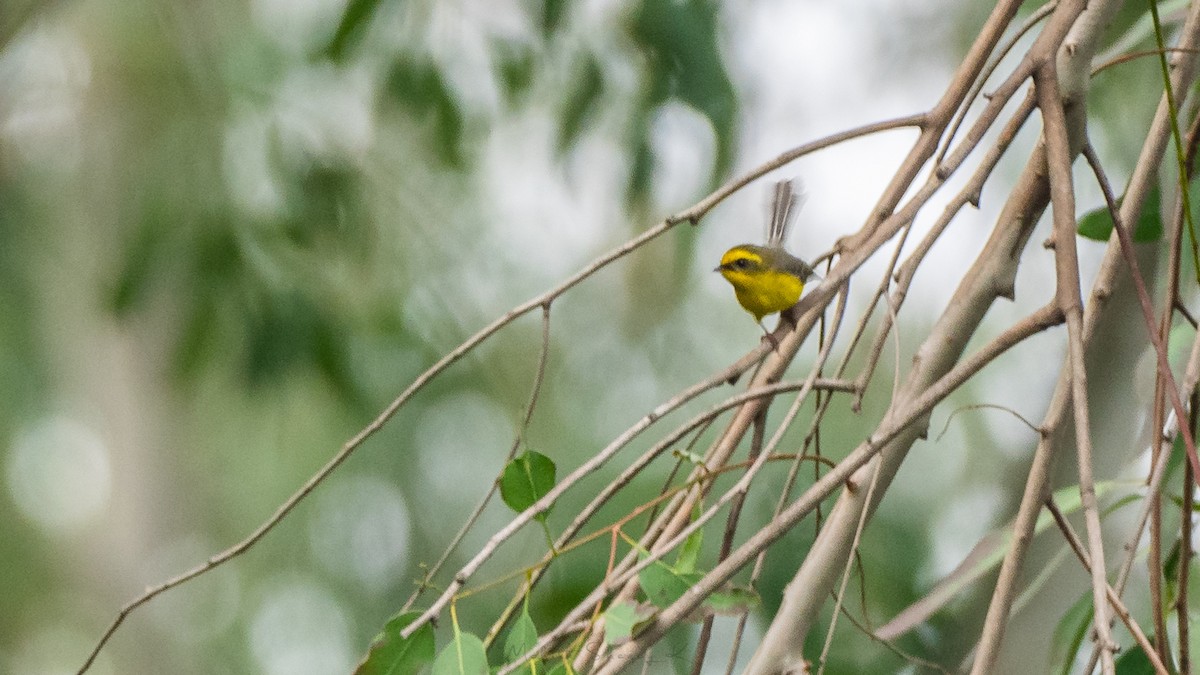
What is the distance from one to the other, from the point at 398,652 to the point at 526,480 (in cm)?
10

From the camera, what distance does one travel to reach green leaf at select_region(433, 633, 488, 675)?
50 centimetres

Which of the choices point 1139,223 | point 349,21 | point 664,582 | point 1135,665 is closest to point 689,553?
point 664,582

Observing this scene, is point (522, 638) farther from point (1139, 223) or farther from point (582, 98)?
point (582, 98)

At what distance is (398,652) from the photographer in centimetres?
51

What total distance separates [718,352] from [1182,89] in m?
1.54

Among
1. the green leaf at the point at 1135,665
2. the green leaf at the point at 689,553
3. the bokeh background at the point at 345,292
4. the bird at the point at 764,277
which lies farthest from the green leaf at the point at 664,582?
the bokeh background at the point at 345,292

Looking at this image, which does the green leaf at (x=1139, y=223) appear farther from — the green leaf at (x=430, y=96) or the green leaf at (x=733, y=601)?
the green leaf at (x=430, y=96)

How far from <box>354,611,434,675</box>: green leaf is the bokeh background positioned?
47.7 inches

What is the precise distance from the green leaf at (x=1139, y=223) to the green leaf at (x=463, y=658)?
53 cm

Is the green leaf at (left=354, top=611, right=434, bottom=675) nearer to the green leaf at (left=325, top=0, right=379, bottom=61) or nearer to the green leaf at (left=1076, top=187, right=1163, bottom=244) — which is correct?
the green leaf at (left=1076, top=187, right=1163, bottom=244)

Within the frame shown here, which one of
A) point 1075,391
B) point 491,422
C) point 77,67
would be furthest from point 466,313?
point 1075,391

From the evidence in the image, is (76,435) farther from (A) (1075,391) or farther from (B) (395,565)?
(A) (1075,391)

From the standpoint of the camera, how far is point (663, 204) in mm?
2004

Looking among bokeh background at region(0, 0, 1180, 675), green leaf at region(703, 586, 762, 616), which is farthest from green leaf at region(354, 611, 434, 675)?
bokeh background at region(0, 0, 1180, 675)
